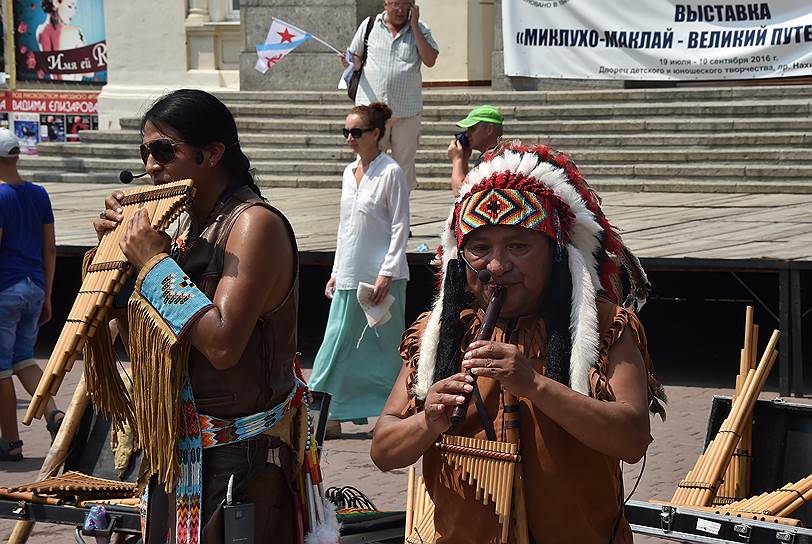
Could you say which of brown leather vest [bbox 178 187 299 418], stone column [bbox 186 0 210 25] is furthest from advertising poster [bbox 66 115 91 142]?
brown leather vest [bbox 178 187 299 418]

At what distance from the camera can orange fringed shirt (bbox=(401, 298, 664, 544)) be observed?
311 centimetres

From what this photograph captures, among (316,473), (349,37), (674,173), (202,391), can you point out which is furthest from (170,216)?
(349,37)

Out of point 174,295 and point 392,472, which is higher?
point 174,295

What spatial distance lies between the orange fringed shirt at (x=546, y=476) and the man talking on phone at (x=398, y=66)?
8.71 meters

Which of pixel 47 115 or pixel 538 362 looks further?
pixel 47 115

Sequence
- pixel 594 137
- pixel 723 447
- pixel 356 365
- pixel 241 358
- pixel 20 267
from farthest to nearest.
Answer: pixel 594 137 → pixel 356 365 → pixel 20 267 → pixel 723 447 → pixel 241 358

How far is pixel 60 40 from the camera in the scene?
24.5 metres

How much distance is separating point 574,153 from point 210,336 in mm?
13038

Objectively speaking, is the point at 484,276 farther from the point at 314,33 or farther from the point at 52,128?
the point at 52,128

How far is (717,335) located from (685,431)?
304 centimetres

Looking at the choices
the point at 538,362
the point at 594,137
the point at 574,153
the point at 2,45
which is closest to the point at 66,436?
the point at 538,362

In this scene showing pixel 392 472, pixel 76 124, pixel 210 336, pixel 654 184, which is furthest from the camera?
pixel 76 124

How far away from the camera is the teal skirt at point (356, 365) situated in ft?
26.5

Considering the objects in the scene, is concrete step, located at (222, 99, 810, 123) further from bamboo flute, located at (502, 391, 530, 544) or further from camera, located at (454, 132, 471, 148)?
bamboo flute, located at (502, 391, 530, 544)
